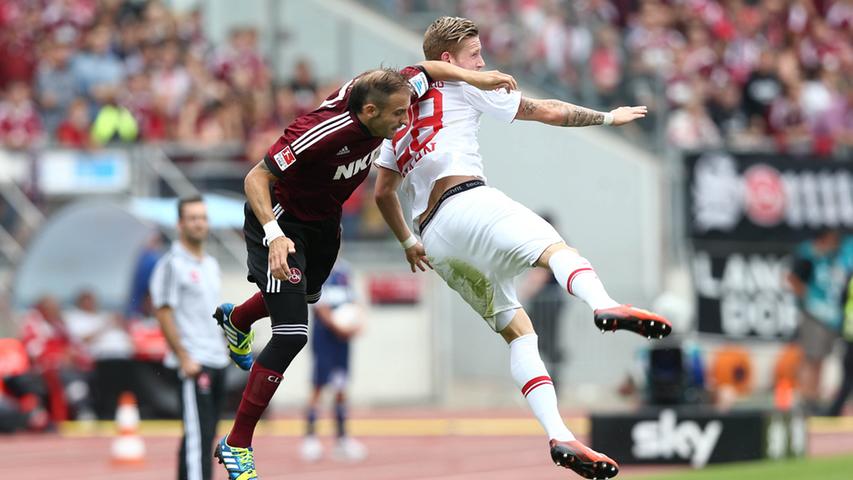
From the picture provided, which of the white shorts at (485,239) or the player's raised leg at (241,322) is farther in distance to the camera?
the player's raised leg at (241,322)

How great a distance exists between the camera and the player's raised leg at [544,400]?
8555mm

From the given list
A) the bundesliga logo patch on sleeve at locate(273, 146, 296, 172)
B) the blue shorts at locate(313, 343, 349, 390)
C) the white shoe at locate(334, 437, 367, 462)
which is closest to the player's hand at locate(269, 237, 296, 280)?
the bundesliga logo patch on sleeve at locate(273, 146, 296, 172)

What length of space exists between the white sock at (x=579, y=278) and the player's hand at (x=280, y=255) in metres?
1.44

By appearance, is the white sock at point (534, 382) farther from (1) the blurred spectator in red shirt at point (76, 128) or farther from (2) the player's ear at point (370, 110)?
(1) the blurred spectator in red shirt at point (76, 128)

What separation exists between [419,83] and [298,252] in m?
1.24

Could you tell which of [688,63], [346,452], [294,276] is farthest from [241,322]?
[688,63]

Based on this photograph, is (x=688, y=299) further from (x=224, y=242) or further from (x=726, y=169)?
(x=224, y=242)

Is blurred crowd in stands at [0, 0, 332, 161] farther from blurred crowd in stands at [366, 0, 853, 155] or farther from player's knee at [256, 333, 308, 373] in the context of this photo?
player's knee at [256, 333, 308, 373]

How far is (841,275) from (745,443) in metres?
6.35

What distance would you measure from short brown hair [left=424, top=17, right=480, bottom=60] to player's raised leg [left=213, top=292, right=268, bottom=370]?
73.4 inches

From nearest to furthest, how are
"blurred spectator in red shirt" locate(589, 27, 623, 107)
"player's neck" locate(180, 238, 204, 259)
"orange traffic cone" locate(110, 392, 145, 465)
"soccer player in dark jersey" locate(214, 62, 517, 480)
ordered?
"soccer player in dark jersey" locate(214, 62, 517, 480), "player's neck" locate(180, 238, 204, 259), "orange traffic cone" locate(110, 392, 145, 465), "blurred spectator in red shirt" locate(589, 27, 623, 107)

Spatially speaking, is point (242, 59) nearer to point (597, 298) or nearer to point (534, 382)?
point (534, 382)

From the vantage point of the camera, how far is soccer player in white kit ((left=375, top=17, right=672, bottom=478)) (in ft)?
28.8

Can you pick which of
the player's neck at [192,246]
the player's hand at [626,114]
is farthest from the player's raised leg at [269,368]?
the player's neck at [192,246]
